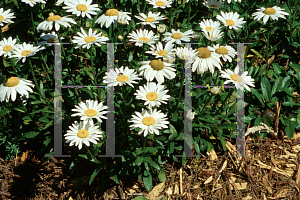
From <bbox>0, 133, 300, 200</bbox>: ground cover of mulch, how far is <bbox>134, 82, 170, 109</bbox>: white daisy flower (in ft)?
3.82

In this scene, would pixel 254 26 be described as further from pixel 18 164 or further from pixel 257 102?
pixel 18 164

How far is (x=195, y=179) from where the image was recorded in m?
3.23

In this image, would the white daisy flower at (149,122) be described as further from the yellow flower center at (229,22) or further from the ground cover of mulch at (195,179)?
the yellow flower center at (229,22)

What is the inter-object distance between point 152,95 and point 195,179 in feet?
4.27

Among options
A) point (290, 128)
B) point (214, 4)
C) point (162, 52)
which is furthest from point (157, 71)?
point (290, 128)

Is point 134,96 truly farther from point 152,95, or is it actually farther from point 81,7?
point 81,7

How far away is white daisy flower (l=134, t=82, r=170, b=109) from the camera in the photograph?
7.97ft

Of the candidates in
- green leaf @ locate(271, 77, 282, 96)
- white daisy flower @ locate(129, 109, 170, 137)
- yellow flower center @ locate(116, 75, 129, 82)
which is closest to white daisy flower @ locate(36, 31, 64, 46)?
yellow flower center @ locate(116, 75, 129, 82)

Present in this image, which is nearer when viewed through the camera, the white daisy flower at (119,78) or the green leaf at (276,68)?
the white daisy flower at (119,78)

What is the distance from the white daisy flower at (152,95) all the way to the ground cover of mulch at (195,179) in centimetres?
117

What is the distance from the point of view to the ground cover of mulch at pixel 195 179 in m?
3.10

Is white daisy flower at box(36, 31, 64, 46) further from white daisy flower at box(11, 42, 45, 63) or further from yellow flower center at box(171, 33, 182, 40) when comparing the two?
yellow flower center at box(171, 33, 182, 40)

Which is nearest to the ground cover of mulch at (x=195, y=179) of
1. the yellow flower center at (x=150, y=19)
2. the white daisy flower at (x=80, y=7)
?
the yellow flower center at (x=150, y=19)

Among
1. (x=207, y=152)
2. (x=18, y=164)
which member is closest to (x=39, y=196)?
(x=18, y=164)
